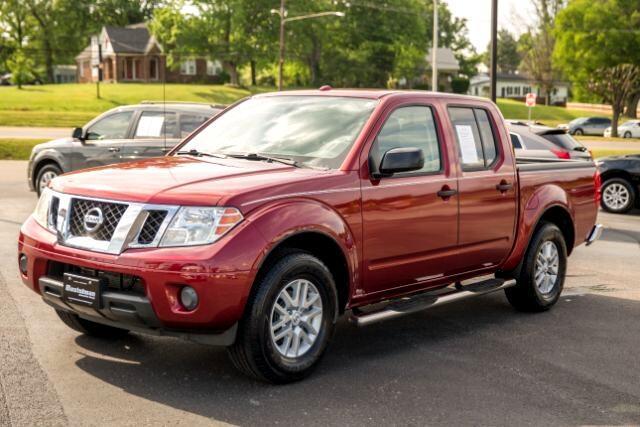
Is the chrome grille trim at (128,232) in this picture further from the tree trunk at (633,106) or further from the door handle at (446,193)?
the tree trunk at (633,106)

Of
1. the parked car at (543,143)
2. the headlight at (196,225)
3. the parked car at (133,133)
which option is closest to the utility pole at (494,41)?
the parked car at (543,143)

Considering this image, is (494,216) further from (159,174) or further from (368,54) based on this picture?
(368,54)

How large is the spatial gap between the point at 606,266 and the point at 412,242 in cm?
504

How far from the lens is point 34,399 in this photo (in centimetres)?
504

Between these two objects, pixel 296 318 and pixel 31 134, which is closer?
pixel 296 318

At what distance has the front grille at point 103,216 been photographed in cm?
526

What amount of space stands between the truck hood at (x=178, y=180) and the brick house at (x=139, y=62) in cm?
8805

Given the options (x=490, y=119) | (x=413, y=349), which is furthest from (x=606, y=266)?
(x=413, y=349)

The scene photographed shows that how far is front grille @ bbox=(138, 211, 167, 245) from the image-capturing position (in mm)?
5117

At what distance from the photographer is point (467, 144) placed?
7.02 metres

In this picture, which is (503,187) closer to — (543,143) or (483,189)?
(483,189)

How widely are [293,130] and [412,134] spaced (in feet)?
2.92

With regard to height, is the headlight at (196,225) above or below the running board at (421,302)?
above

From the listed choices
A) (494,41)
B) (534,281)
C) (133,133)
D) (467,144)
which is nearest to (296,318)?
(467,144)
